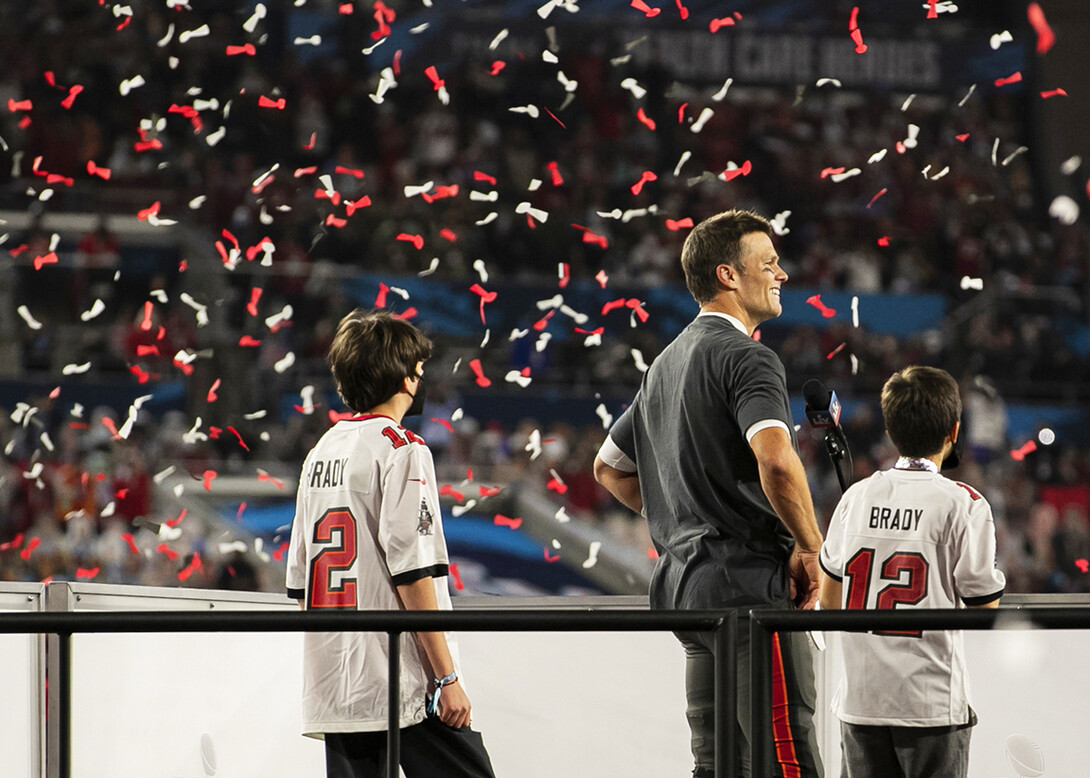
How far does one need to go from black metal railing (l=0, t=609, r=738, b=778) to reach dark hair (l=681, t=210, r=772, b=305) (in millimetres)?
738

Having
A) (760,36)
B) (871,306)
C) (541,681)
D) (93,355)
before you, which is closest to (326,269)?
(93,355)

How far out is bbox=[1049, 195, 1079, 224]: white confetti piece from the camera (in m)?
11.3

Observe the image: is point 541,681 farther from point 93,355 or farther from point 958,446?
point 93,355

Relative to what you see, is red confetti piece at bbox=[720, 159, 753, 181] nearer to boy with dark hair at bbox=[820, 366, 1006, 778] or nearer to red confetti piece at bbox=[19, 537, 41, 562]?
red confetti piece at bbox=[19, 537, 41, 562]

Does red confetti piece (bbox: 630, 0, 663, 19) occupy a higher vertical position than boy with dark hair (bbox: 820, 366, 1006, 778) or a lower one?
higher

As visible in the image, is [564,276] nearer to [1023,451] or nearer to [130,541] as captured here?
[1023,451]

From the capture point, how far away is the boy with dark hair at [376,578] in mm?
2234

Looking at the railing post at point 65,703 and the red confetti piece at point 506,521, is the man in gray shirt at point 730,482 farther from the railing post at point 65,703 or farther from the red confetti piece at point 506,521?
the red confetti piece at point 506,521

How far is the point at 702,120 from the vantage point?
36.8 feet

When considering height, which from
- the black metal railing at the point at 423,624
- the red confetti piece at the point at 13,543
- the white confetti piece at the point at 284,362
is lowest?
the black metal railing at the point at 423,624

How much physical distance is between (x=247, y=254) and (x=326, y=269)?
1.97 ft

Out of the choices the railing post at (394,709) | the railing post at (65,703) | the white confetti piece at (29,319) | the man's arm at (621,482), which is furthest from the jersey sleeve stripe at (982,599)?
the white confetti piece at (29,319)

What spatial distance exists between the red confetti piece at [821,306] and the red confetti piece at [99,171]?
5.22m

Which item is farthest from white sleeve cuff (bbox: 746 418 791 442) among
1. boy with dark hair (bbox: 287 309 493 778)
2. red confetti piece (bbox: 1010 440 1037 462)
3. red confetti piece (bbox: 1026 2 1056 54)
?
red confetti piece (bbox: 1026 2 1056 54)
